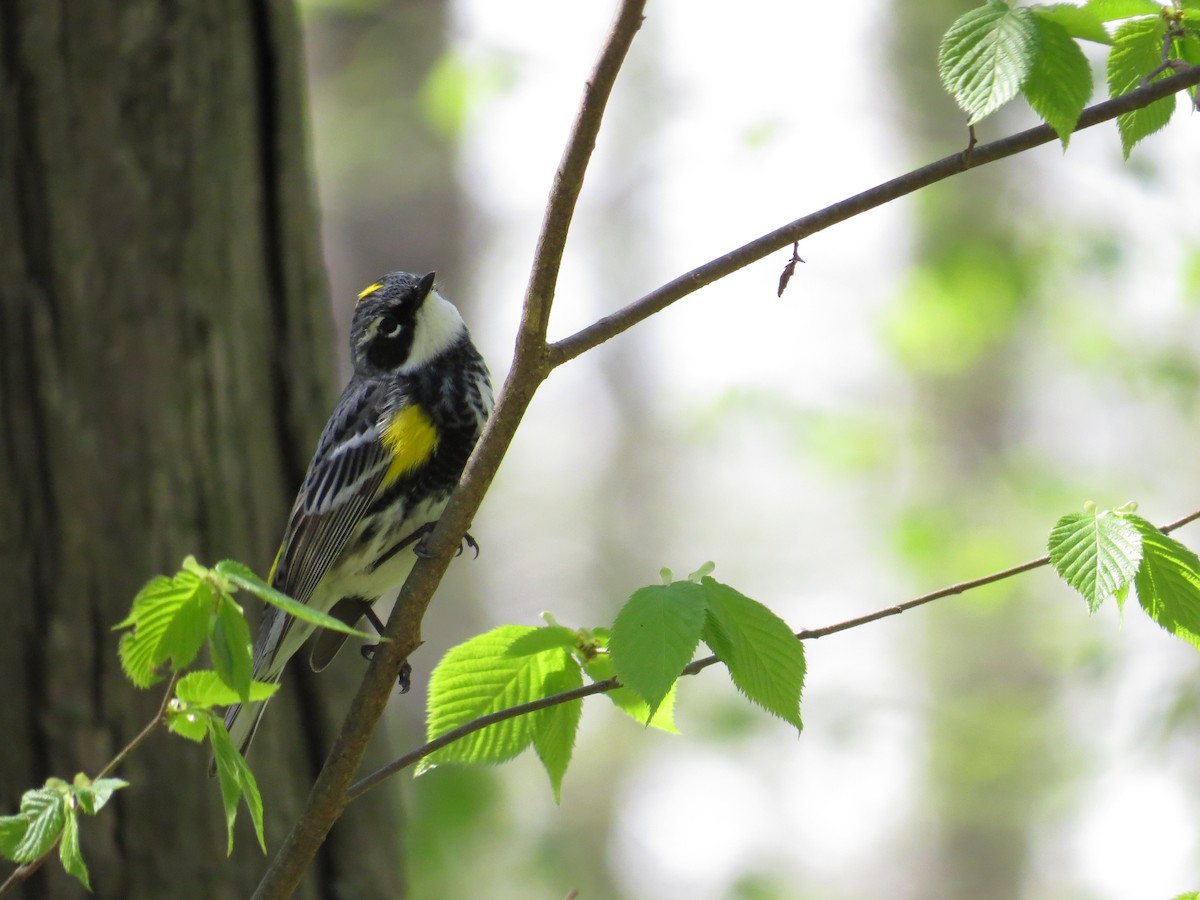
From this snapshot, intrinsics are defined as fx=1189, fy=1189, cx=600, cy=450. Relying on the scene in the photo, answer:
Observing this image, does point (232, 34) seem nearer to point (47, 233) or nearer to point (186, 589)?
point (47, 233)

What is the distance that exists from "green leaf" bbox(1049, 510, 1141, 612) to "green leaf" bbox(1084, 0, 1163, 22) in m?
0.63

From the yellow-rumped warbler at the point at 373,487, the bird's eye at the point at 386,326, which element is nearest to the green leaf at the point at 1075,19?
the yellow-rumped warbler at the point at 373,487

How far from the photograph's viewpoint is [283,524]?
2951 mm

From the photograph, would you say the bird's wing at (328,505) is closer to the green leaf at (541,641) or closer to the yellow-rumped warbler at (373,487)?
the yellow-rumped warbler at (373,487)

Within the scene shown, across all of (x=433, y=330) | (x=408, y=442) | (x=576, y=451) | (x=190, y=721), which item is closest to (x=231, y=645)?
(x=190, y=721)

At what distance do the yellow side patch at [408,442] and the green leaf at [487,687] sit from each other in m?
1.32

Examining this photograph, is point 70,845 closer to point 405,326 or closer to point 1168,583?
point 1168,583

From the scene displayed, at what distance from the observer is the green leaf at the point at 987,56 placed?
55.1 inches

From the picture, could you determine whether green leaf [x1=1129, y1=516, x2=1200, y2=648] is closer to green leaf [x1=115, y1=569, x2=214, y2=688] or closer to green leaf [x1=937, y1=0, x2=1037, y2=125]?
green leaf [x1=937, y1=0, x2=1037, y2=125]

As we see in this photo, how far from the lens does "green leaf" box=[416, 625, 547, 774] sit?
5.48 ft

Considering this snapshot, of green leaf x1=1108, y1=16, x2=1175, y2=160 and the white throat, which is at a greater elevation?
the white throat

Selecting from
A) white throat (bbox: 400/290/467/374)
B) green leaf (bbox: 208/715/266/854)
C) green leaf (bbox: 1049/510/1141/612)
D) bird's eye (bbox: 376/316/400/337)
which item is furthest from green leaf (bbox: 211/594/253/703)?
bird's eye (bbox: 376/316/400/337)

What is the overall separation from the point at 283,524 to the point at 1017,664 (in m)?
9.65

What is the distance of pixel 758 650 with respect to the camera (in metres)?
1.50
